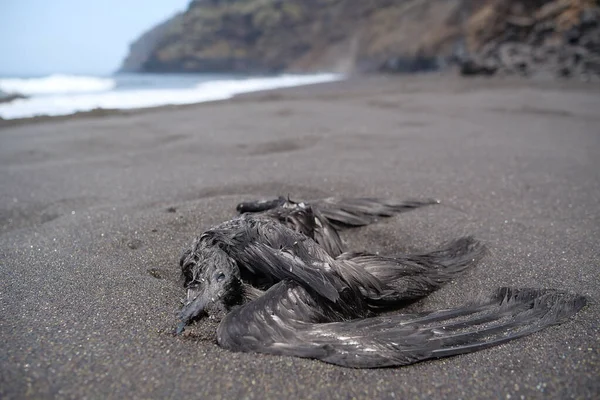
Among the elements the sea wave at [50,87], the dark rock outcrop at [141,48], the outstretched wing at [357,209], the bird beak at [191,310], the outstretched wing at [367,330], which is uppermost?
the dark rock outcrop at [141,48]

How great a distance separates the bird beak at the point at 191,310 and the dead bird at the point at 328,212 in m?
0.53

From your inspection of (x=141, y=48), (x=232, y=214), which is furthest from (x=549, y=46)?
(x=141, y=48)

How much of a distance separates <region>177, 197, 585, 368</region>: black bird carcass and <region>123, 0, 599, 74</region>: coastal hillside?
11.7m

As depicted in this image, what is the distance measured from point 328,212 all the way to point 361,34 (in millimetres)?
38650

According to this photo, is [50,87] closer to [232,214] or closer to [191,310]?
[232,214]

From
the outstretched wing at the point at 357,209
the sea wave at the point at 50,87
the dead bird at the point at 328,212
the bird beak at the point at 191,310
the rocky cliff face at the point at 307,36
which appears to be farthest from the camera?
the rocky cliff face at the point at 307,36

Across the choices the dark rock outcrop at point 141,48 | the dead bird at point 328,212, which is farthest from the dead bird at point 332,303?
the dark rock outcrop at point 141,48

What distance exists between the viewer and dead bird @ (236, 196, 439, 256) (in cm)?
190

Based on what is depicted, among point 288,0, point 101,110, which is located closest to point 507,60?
point 101,110

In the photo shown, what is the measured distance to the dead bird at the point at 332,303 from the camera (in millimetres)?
1315

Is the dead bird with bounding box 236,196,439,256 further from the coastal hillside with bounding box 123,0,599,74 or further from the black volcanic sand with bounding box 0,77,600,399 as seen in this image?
the coastal hillside with bounding box 123,0,599,74

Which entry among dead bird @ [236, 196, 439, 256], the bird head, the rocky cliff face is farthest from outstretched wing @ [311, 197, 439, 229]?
the rocky cliff face

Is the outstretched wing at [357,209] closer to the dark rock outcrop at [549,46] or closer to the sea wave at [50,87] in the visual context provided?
the dark rock outcrop at [549,46]

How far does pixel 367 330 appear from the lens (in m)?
1.36
